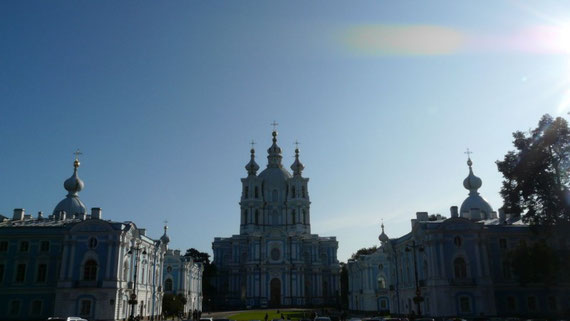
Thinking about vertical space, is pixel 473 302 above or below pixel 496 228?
below

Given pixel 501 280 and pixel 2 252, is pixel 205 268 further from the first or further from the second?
pixel 501 280

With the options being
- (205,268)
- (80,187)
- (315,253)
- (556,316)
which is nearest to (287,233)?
(315,253)

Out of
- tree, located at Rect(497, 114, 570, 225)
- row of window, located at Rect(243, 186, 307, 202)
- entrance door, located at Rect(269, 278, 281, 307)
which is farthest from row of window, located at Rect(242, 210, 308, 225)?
tree, located at Rect(497, 114, 570, 225)

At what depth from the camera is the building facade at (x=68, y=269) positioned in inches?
1826

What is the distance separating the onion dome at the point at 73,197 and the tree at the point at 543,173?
52.4 m

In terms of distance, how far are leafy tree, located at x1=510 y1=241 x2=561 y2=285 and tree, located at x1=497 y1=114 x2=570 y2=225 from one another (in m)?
2.40

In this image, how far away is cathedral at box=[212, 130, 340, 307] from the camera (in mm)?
90125

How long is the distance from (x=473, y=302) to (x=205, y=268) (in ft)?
205

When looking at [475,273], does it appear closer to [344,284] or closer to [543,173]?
[543,173]

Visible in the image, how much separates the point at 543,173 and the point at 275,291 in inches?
2288

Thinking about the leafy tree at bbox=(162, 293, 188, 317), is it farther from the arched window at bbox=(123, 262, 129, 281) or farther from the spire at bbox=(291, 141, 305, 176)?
the spire at bbox=(291, 141, 305, 176)

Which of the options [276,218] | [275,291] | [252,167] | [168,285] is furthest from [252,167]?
[168,285]

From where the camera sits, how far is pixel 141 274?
54000 mm

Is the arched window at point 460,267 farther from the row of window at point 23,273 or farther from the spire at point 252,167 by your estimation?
the spire at point 252,167
